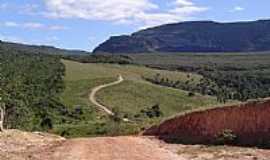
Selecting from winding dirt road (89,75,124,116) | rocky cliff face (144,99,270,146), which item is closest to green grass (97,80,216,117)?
winding dirt road (89,75,124,116)

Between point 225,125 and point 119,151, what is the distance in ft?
17.6

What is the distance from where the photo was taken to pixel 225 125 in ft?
81.5

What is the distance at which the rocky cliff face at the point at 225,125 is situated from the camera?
23.0 meters

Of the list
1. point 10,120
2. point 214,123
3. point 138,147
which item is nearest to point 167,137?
point 214,123

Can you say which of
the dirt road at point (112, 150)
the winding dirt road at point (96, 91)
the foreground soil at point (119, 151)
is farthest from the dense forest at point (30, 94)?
the dirt road at point (112, 150)

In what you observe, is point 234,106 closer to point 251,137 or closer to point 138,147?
point 251,137

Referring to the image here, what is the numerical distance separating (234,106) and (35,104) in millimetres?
64267

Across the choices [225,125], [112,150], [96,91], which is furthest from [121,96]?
[112,150]

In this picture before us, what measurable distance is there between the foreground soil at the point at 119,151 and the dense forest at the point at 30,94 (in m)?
32.7

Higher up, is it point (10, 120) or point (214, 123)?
point (214, 123)

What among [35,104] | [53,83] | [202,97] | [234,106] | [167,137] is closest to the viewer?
[234,106]

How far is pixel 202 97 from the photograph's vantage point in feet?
382

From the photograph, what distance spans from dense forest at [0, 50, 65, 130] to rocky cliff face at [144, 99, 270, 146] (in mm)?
31671

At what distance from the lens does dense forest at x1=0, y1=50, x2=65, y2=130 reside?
235ft
